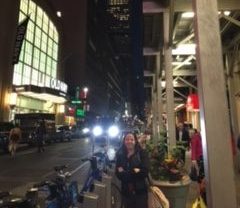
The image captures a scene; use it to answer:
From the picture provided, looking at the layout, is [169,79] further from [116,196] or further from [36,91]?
[36,91]

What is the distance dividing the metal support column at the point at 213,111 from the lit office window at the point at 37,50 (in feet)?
112

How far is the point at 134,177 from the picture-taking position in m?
4.25

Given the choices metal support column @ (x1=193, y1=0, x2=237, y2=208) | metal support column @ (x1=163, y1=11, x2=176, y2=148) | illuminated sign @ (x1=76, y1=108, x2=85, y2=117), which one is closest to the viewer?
metal support column @ (x1=193, y1=0, x2=237, y2=208)

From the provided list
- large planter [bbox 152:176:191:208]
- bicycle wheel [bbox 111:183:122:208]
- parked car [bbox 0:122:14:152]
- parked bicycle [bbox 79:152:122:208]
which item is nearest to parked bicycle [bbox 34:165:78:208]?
parked bicycle [bbox 79:152:122:208]

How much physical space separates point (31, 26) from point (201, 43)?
1577 inches

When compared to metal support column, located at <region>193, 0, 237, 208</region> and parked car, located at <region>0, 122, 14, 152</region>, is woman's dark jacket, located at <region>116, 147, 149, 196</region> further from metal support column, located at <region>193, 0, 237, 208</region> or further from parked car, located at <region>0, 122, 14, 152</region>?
parked car, located at <region>0, 122, 14, 152</region>

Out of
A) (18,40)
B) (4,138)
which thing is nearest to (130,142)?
(4,138)

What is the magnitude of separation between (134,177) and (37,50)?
40.2 metres

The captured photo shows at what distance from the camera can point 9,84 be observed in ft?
104

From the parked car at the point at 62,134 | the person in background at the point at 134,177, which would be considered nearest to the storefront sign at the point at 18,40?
the parked car at the point at 62,134

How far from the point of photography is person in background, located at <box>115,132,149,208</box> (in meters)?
4.24

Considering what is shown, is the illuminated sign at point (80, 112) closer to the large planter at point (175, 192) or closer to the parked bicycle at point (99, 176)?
the parked bicycle at point (99, 176)

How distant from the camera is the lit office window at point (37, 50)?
36.3 metres

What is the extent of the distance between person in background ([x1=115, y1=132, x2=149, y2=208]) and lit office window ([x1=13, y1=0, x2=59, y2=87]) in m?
33.0
